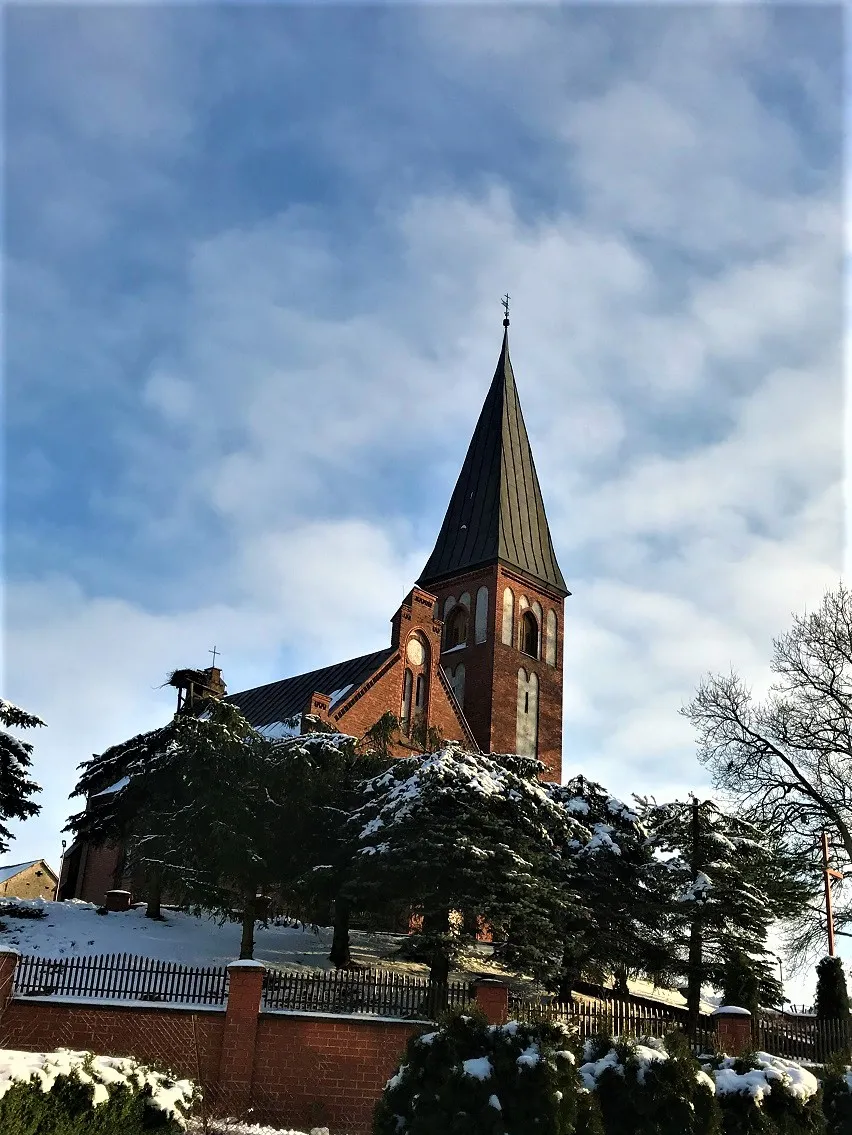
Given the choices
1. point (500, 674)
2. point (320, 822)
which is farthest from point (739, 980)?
point (500, 674)

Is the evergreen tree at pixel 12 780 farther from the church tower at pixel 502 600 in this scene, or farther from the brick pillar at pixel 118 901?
the church tower at pixel 502 600

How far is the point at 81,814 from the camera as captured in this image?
102 feet

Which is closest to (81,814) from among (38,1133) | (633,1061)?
(38,1133)

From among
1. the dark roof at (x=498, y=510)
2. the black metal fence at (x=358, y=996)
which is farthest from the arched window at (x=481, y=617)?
the black metal fence at (x=358, y=996)

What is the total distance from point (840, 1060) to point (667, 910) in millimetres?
14699

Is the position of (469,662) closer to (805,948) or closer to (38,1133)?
(805,948)

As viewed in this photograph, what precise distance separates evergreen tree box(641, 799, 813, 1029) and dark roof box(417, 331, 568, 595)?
22.3 metres

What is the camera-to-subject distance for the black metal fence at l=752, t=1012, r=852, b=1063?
19328 millimetres

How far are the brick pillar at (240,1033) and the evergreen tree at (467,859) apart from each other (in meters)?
5.31

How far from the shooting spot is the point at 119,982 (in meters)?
17.4

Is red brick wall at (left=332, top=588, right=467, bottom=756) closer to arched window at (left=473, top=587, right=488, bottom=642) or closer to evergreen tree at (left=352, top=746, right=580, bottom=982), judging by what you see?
arched window at (left=473, top=587, right=488, bottom=642)

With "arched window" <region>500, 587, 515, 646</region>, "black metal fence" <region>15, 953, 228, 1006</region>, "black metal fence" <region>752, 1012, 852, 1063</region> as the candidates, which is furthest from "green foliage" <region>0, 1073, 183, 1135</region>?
"arched window" <region>500, 587, 515, 646</region>

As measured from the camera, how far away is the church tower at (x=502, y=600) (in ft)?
148

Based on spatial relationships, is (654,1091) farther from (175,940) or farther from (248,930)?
(175,940)
